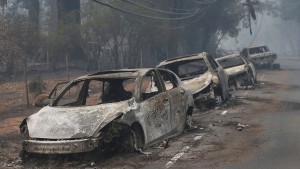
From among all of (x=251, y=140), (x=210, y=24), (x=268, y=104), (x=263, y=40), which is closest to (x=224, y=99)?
(x=268, y=104)

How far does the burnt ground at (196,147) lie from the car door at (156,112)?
11.6 inches

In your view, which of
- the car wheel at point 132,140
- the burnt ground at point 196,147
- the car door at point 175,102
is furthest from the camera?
the car door at point 175,102

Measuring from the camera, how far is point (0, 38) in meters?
27.4

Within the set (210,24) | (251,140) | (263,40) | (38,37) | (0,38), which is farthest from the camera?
(263,40)

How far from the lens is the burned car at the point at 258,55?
33375 millimetres

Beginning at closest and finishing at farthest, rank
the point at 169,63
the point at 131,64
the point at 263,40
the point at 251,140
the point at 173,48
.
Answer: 1. the point at 251,140
2. the point at 169,63
3. the point at 131,64
4. the point at 173,48
5. the point at 263,40

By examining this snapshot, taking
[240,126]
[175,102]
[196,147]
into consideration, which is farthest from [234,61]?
[196,147]

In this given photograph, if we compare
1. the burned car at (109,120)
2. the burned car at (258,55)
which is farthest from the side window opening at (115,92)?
the burned car at (258,55)

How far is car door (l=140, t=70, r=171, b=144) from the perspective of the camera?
7926mm

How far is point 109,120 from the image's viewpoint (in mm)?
7133

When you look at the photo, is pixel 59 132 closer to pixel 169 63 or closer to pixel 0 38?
pixel 169 63

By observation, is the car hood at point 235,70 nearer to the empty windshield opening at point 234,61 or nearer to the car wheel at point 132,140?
the empty windshield opening at point 234,61

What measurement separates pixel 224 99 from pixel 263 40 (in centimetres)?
13165

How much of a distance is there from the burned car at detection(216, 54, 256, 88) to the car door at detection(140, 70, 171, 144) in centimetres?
1039
